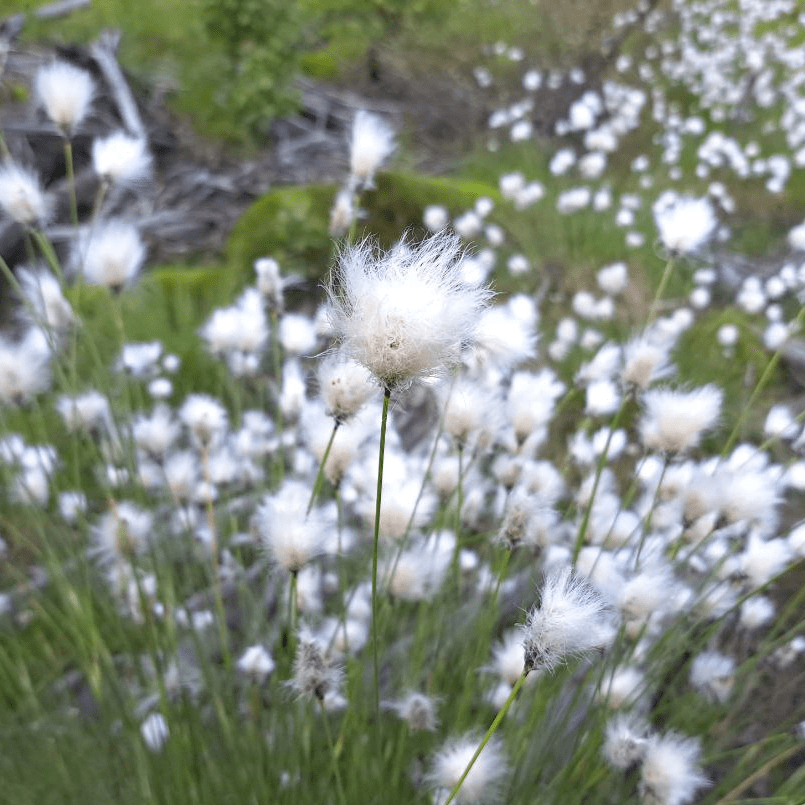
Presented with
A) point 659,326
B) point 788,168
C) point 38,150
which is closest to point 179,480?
point 659,326

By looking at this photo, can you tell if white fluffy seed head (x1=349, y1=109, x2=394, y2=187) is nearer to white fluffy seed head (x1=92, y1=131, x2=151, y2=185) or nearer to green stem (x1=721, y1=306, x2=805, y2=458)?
white fluffy seed head (x1=92, y1=131, x2=151, y2=185)

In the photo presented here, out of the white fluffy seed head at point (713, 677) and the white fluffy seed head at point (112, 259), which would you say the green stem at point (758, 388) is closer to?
the white fluffy seed head at point (713, 677)

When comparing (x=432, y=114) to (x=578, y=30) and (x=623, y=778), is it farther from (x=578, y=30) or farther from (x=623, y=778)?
(x=623, y=778)

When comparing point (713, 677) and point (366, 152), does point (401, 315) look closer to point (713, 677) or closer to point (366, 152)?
point (366, 152)

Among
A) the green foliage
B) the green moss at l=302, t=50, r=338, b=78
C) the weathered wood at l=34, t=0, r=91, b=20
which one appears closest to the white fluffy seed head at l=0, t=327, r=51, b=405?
the green foliage

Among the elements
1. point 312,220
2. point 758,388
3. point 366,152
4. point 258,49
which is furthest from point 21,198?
point 258,49
